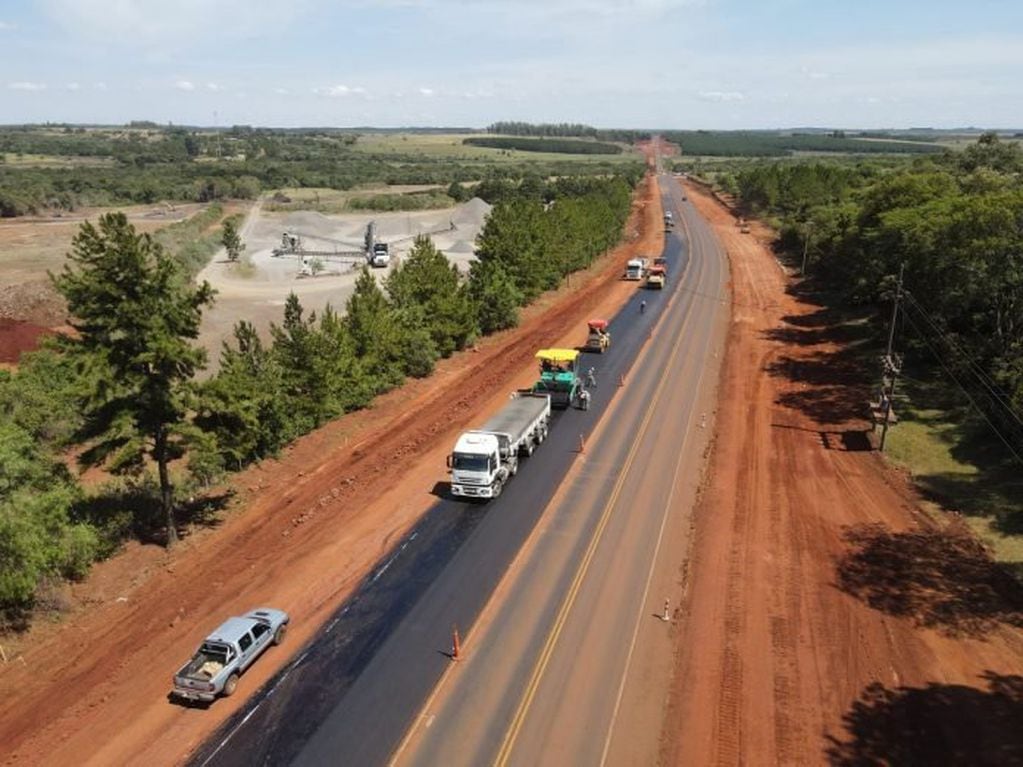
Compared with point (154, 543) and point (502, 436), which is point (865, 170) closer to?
point (502, 436)

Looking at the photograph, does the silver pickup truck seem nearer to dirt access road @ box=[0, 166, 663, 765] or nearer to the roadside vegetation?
dirt access road @ box=[0, 166, 663, 765]

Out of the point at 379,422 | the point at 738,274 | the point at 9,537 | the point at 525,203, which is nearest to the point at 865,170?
the point at 738,274

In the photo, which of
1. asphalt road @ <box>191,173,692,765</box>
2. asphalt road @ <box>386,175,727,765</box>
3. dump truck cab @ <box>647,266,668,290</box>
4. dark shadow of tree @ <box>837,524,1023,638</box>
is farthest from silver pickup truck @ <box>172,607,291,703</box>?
dump truck cab @ <box>647,266,668,290</box>

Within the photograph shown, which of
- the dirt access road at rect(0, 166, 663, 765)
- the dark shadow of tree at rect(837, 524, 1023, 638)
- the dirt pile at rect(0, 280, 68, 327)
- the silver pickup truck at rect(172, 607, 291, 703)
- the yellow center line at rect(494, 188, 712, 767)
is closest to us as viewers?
the yellow center line at rect(494, 188, 712, 767)

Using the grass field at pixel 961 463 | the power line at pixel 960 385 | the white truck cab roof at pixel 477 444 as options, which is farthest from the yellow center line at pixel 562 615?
the power line at pixel 960 385

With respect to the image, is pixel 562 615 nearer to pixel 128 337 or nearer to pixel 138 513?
pixel 128 337

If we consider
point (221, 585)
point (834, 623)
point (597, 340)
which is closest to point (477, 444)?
point (221, 585)

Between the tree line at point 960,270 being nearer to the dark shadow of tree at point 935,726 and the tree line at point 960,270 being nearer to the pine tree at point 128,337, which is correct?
the dark shadow of tree at point 935,726
